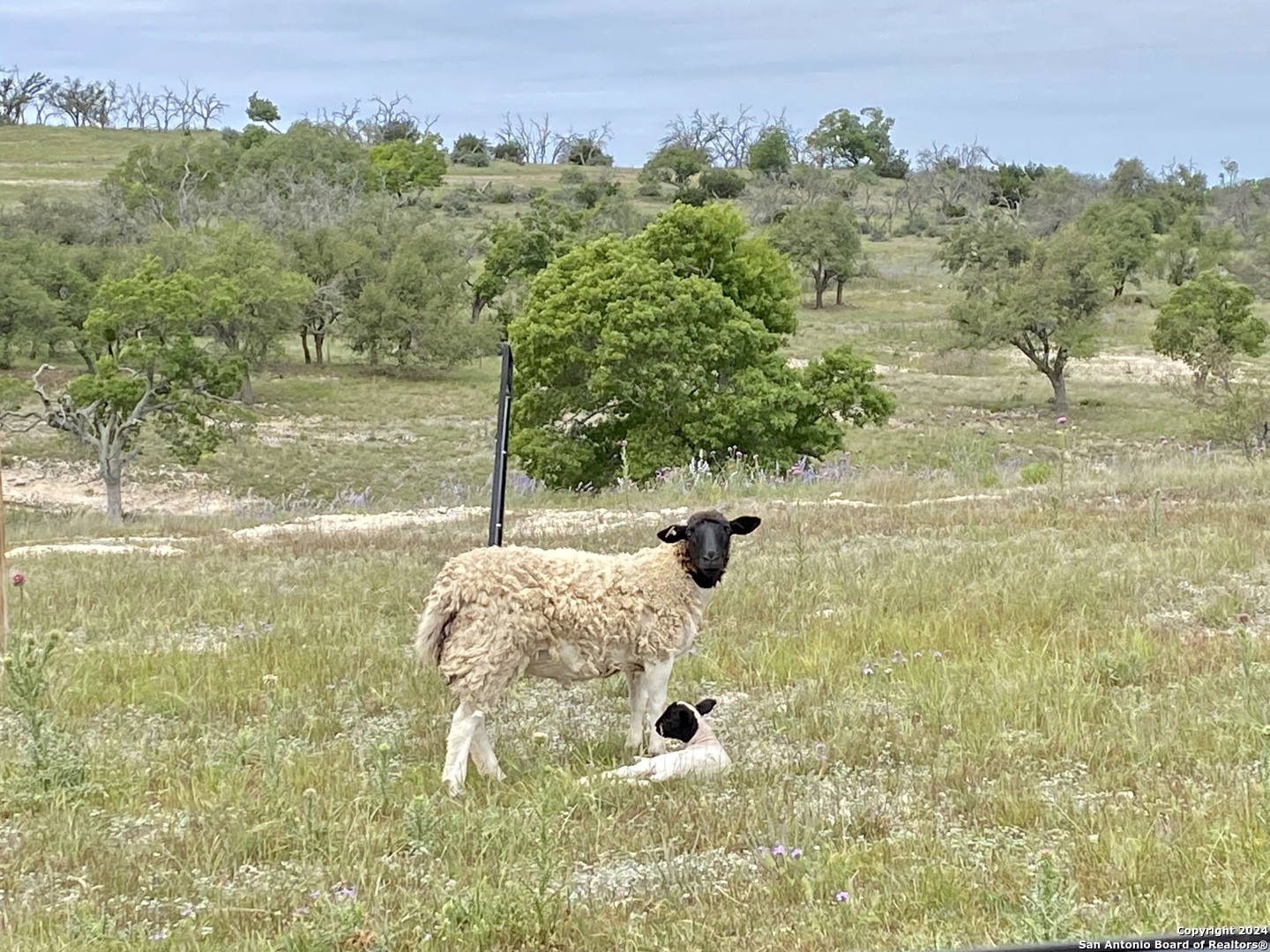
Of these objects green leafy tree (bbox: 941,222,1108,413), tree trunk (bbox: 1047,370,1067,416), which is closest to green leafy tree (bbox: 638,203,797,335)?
green leafy tree (bbox: 941,222,1108,413)

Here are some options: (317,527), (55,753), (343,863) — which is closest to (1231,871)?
(343,863)

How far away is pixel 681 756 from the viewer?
259 inches

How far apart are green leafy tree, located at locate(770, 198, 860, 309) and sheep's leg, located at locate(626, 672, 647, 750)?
6690 centimetres

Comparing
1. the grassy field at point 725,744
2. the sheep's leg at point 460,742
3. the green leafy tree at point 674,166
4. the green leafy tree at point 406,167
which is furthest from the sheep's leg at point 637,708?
the green leafy tree at point 674,166

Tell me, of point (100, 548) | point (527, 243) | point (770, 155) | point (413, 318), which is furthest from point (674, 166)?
point (100, 548)

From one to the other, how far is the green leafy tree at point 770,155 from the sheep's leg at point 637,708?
4800 inches

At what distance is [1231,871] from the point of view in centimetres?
495

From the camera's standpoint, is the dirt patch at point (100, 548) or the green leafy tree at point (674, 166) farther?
the green leafy tree at point (674, 166)

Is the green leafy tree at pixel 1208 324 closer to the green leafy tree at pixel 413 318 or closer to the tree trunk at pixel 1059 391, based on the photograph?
the tree trunk at pixel 1059 391

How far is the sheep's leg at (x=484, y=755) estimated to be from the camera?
675 centimetres

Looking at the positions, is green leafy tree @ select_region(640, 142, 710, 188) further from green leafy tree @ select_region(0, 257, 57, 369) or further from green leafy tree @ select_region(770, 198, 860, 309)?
green leafy tree @ select_region(0, 257, 57, 369)

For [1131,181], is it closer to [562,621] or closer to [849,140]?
[849,140]

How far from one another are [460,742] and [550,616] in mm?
789

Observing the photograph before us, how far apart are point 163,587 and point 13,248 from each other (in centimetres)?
4177
